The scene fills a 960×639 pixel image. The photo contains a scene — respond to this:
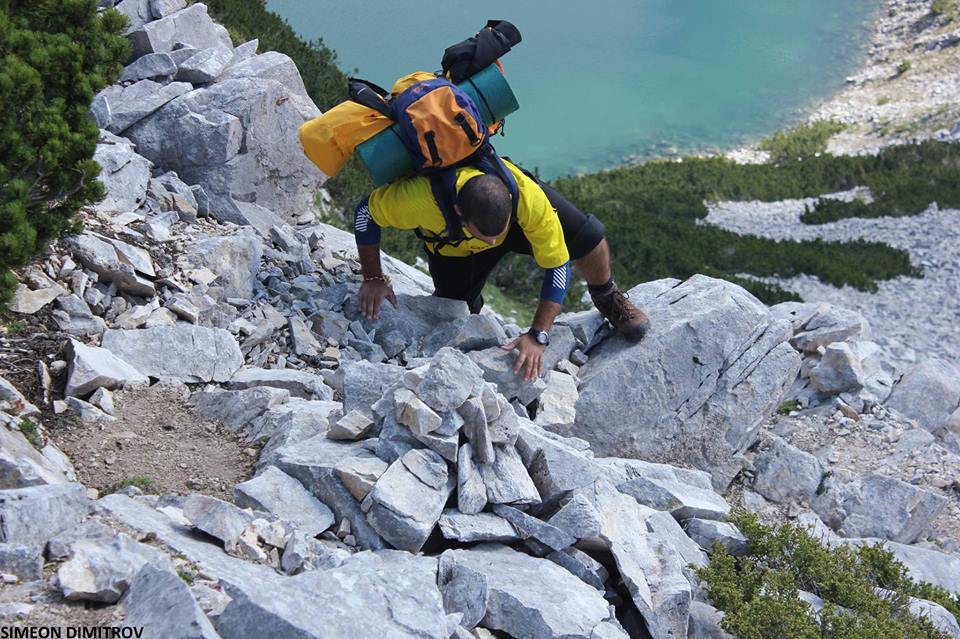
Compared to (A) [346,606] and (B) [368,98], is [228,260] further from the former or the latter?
(A) [346,606]

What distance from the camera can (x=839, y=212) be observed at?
24.9m

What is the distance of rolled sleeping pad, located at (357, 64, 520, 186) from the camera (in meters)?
6.40

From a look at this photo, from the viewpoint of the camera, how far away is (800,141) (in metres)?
34.8

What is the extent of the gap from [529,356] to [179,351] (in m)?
2.81

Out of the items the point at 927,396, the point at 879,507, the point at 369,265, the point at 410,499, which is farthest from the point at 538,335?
the point at 927,396

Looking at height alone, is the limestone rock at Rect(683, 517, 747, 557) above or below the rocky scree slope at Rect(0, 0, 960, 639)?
below

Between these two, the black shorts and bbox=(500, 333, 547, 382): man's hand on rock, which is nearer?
bbox=(500, 333, 547, 382): man's hand on rock

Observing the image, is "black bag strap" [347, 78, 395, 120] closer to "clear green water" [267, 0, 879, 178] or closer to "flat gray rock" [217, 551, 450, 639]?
"flat gray rock" [217, 551, 450, 639]

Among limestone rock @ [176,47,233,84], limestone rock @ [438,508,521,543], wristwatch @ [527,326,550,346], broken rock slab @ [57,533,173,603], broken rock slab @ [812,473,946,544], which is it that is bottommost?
broken rock slab @ [812,473,946,544]

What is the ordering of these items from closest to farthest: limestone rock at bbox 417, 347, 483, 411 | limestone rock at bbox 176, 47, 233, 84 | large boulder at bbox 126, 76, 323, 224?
limestone rock at bbox 417, 347, 483, 411 → large boulder at bbox 126, 76, 323, 224 → limestone rock at bbox 176, 47, 233, 84

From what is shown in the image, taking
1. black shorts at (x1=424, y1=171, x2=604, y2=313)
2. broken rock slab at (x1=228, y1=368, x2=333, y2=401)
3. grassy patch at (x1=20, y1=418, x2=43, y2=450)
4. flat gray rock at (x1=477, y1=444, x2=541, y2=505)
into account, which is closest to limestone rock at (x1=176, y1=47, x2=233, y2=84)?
black shorts at (x1=424, y1=171, x2=604, y2=313)

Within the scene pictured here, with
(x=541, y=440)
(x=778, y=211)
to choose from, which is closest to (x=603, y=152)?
(x=778, y=211)

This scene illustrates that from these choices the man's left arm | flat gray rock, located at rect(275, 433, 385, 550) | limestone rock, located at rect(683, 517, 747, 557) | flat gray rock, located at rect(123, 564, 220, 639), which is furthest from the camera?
the man's left arm

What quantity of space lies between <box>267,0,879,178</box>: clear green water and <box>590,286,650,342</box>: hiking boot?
24.6 meters
